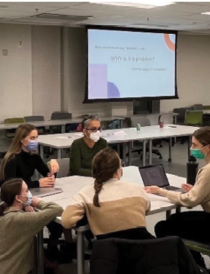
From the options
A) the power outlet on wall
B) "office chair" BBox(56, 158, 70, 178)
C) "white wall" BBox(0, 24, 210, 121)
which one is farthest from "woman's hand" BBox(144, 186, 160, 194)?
the power outlet on wall

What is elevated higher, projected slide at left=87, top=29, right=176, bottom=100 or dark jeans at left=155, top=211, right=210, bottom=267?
projected slide at left=87, top=29, right=176, bottom=100

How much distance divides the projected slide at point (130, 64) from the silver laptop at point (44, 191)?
592 centimetres

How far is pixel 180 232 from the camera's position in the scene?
3.23 meters

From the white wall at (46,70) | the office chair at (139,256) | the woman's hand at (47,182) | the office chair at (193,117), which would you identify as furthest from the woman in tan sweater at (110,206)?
the office chair at (193,117)

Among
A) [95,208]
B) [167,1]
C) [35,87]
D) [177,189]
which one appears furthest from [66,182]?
[35,87]

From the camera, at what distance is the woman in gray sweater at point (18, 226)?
8.79ft

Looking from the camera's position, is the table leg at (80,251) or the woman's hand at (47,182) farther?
the woman's hand at (47,182)

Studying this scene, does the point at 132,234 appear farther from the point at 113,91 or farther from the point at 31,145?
the point at 113,91

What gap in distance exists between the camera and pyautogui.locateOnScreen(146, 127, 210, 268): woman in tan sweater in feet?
9.54

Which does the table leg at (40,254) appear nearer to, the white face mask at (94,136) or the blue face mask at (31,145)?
the blue face mask at (31,145)

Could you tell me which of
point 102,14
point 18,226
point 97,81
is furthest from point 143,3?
point 18,226

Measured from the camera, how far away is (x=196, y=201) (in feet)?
9.54

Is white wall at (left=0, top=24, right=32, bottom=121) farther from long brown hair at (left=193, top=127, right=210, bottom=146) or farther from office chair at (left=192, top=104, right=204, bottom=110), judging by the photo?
long brown hair at (left=193, top=127, right=210, bottom=146)

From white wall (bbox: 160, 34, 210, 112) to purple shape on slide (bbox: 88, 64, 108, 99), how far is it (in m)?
2.12
